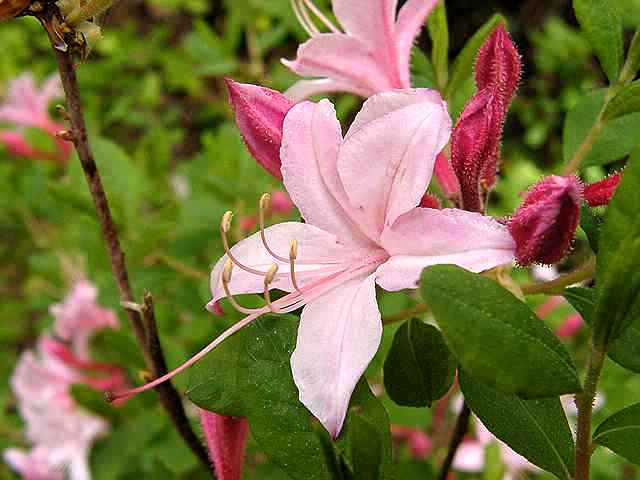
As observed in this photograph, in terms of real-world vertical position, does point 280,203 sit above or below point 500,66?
below

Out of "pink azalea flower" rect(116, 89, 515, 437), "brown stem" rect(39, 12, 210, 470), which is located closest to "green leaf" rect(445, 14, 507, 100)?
"pink azalea flower" rect(116, 89, 515, 437)

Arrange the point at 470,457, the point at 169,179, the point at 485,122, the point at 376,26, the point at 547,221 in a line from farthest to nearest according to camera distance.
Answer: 1. the point at 169,179
2. the point at 470,457
3. the point at 376,26
4. the point at 485,122
5. the point at 547,221

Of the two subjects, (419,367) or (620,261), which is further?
(419,367)

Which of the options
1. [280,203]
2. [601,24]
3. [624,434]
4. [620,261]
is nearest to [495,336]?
[620,261]

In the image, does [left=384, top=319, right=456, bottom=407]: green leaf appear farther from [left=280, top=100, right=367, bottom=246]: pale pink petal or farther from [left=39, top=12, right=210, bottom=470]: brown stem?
[left=39, top=12, right=210, bottom=470]: brown stem

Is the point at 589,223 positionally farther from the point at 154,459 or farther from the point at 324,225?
the point at 154,459

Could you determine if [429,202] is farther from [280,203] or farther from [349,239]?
[280,203]

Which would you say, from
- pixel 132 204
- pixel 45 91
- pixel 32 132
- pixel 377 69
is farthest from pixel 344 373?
pixel 45 91
